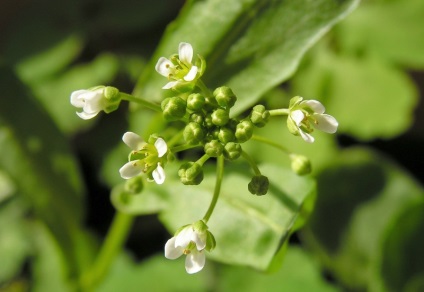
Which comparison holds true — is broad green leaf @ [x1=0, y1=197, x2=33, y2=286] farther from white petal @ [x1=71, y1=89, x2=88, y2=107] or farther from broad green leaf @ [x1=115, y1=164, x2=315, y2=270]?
white petal @ [x1=71, y1=89, x2=88, y2=107]

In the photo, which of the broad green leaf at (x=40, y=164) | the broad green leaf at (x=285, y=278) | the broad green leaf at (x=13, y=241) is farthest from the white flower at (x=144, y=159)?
the broad green leaf at (x=13, y=241)

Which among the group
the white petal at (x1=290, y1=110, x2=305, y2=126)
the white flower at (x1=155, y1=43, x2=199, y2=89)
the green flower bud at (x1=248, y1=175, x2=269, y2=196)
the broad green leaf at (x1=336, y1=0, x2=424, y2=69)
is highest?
the white flower at (x1=155, y1=43, x2=199, y2=89)

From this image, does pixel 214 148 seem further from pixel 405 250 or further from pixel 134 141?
pixel 405 250

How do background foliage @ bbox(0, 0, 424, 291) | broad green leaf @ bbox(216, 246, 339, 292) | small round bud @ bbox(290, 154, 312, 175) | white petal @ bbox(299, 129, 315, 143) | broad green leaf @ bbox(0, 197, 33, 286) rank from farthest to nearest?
1. broad green leaf @ bbox(0, 197, 33, 286)
2. broad green leaf @ bbox(216, 246, 339, 292)
3. background foliage @ bbox(0, 0, 424, 291)
4. small round bud @ bbox(290, 154, 312, 175)
5. white petal @ bbox(299, 129, 315, 143)

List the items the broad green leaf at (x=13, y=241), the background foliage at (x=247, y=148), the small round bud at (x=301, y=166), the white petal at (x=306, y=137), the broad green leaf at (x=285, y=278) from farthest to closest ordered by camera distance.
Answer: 1. the broad green leaf at (x=13, y=241)
2. the broad green leaf at (x=285, y=278)
3. the background foliage at (x=247, y=148)
4. the small round bud at (x=301, y=166)
5. the white petal at (x=306, y=137)

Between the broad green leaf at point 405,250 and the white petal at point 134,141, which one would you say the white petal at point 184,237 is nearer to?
the white petal at point 134,141

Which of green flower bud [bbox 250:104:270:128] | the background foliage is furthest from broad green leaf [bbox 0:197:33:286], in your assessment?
green flower bud [bbox 250:104:270:128]
